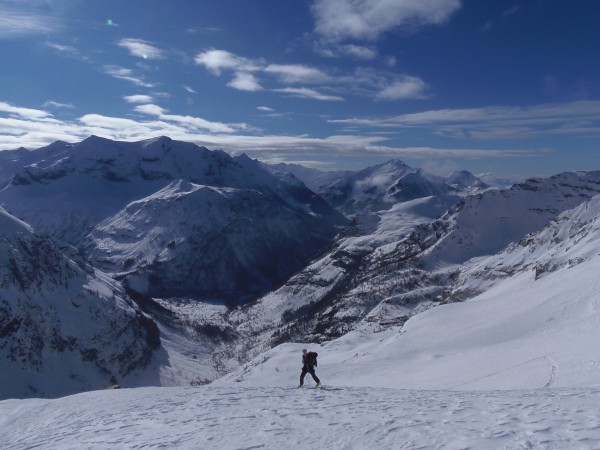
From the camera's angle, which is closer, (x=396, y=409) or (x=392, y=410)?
(x=392, y=410)

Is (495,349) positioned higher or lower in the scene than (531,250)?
lower

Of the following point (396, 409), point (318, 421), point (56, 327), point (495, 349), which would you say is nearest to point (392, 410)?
point (396, 409)

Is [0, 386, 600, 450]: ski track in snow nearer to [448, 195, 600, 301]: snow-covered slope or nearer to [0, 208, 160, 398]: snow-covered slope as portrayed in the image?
[0, 208, 160, 398]: snow-covered slope

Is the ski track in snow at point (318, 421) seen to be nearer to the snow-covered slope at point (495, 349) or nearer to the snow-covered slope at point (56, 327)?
the snow-covered slope at point (495, 349)

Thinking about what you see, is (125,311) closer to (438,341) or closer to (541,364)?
(438,341)

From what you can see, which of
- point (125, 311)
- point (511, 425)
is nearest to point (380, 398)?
point (511, 425)

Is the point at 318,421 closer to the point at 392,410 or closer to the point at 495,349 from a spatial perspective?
the point at 392,410

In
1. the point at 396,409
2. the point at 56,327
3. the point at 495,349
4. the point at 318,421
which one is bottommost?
the point at 56,327
